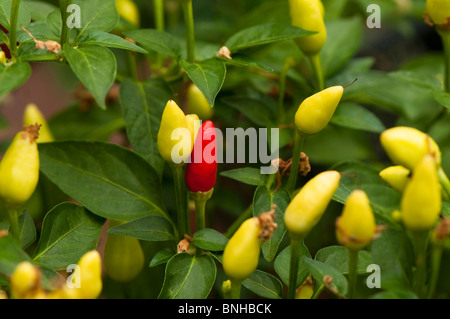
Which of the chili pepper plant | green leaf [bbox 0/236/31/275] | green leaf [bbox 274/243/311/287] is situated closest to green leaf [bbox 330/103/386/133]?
the chili pepper plant

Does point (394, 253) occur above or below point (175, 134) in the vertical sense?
below

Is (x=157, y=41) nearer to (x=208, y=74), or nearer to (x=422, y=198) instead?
(x=208, y=74)

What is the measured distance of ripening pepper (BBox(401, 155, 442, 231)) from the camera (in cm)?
46

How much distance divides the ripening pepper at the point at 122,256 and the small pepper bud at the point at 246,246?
0.63ft

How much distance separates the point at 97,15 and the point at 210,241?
28 cm

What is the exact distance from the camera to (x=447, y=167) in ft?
2.82

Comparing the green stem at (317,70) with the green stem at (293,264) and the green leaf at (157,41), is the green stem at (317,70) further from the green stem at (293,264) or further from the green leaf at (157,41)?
the green stem at (293,264)

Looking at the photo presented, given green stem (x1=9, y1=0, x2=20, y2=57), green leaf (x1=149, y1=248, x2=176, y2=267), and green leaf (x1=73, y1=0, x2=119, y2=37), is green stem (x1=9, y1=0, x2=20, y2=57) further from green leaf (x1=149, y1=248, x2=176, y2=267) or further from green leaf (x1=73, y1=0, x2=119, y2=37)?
green leaf (x1=149, y1=248, x2=176, y2=267)

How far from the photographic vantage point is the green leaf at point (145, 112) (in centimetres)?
73

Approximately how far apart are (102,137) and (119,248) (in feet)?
0.90

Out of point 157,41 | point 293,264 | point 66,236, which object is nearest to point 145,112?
point 157,41

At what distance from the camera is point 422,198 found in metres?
0.47
